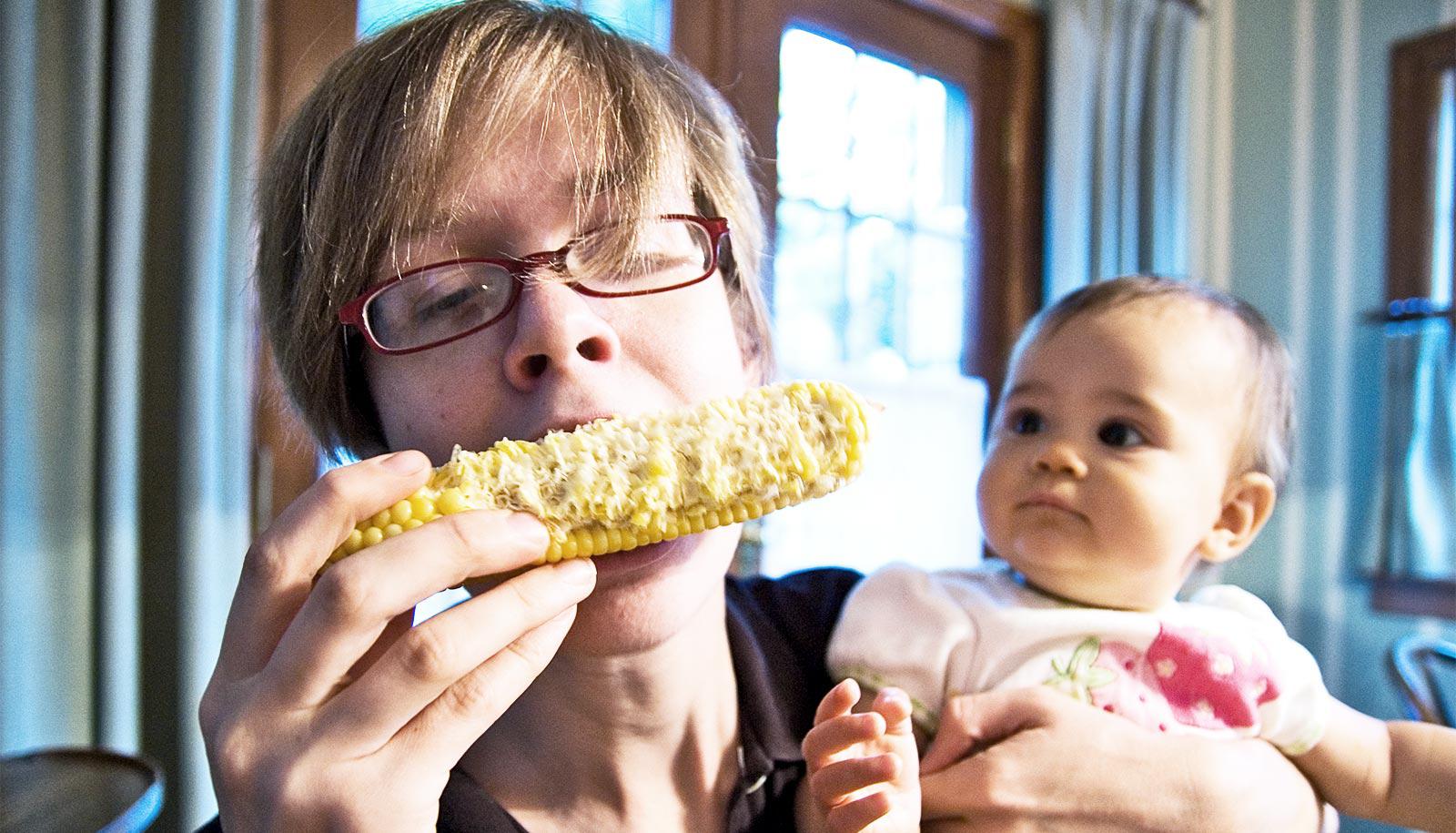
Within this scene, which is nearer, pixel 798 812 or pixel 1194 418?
pixel 798 812

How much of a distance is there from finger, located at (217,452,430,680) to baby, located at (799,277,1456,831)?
27.2 inches

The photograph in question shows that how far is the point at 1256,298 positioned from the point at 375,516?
5217 millimetres

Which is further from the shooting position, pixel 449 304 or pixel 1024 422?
pixel 1024 422

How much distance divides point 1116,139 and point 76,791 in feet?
15.3

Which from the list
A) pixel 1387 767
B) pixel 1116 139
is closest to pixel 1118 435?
pixel 1387 767

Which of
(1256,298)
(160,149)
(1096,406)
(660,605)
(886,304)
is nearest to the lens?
(660,605)

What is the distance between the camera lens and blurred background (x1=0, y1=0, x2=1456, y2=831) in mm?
2268

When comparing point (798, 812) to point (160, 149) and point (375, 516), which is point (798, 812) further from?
point (160, 149)

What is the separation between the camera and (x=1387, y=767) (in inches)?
52.5

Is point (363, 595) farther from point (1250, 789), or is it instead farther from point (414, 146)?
point (1250, 789)

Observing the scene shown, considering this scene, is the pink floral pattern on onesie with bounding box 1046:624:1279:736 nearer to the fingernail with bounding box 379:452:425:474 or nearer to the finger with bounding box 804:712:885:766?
the finger with bounding box 804:712:885:766

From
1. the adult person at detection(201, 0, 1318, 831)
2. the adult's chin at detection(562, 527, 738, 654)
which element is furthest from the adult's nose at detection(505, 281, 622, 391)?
the adult's chin at detection(562, 527, 738, 654)

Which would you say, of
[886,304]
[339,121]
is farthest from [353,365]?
[886,304]

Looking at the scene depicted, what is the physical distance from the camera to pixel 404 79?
1.08m
